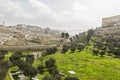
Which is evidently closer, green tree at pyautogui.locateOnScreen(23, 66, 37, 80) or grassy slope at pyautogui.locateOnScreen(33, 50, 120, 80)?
green tree at pyautogui.locateOnScreen(23, 66, 37, 80)

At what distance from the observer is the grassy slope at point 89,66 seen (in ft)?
267

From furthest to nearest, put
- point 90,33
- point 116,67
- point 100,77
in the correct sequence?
point 90,33 < point 116,67 < point 100,77

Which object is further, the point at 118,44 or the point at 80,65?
the point at 118,44

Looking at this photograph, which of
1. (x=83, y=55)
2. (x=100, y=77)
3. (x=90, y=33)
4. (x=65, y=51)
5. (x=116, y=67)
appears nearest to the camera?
(x=100, y=77)

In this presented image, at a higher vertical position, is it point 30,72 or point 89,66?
point 30,72

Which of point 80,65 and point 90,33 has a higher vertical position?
point 90,33

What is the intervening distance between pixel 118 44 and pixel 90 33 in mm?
41510

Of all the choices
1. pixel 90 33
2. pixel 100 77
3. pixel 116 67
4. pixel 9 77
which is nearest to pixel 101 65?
pixel 116 67

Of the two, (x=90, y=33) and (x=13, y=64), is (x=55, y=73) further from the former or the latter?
(x=90, y=33)

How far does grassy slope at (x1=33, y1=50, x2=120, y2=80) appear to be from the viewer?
267 feet

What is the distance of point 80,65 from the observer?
9644 centimetres

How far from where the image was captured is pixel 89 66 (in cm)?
9494

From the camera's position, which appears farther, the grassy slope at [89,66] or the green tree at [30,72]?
the grassy slope at [89,66]

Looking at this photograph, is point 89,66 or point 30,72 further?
point 89,66
